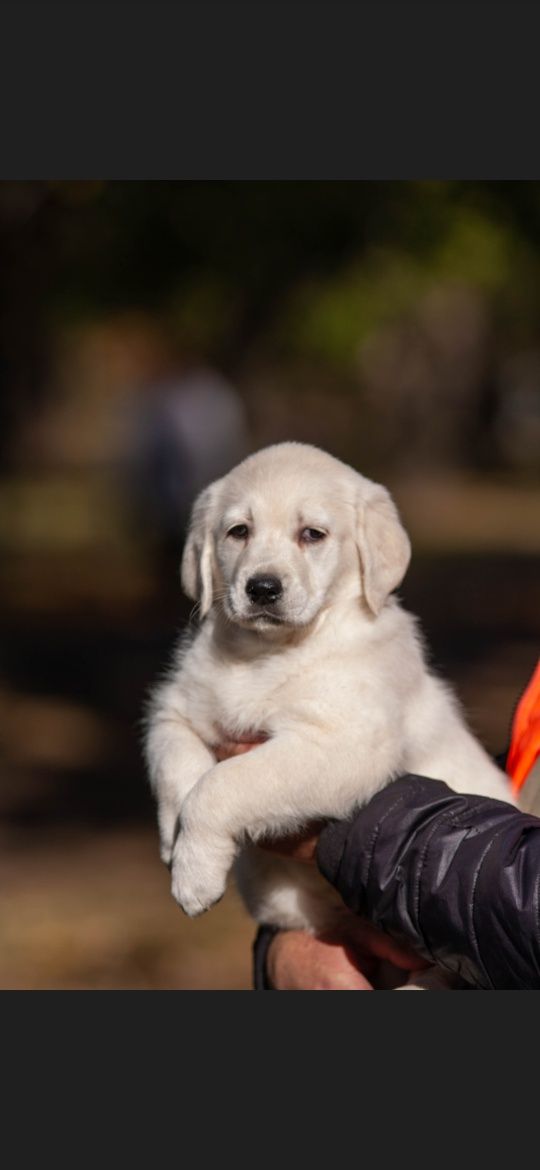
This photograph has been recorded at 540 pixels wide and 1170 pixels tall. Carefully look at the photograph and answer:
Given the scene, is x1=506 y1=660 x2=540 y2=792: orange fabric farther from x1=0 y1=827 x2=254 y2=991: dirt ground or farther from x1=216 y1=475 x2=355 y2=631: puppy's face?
x1=0 y1=827 x2=254 y2=991: dirt ground

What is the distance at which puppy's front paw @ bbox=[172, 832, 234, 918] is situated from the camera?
3635 mm

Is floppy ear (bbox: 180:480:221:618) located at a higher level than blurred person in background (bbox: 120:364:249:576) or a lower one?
higher

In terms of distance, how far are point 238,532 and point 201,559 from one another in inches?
7.3

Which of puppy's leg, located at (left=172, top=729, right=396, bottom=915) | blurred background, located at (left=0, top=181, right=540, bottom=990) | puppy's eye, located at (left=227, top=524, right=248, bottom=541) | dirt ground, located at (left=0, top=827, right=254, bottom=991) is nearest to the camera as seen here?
puppy's leg, located at (left=172, top=729, right=396, bottom=915)

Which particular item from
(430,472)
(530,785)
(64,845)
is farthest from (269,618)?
(430,472)

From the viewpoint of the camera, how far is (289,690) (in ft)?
12.8

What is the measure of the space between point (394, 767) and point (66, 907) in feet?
17.9

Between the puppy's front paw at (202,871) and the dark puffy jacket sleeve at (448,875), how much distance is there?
0.83 ft

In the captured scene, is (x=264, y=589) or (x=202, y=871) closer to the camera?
(x=202, y=871)

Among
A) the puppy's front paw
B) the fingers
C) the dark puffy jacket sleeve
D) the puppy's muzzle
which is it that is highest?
the puppy's muzzle

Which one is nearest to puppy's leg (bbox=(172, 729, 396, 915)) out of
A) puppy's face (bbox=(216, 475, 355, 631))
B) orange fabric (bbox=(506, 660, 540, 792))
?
puppy's face (bbox=(216, 475, 355, 631))

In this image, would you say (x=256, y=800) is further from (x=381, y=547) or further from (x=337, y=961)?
(x=381, y=547)

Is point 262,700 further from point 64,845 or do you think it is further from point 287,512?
point 64,845

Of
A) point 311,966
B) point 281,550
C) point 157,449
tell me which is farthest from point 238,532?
point 157,449
